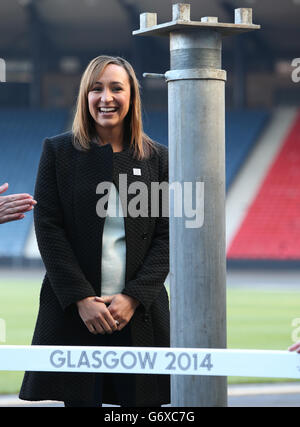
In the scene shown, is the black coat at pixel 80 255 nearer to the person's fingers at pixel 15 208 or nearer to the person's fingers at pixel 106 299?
the person's fingers at pixel 106 299

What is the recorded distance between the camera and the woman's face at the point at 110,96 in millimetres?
2922

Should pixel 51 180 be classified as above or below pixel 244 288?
below

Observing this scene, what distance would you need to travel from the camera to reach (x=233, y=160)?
26.9 metres

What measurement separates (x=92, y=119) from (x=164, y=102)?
89.3ft

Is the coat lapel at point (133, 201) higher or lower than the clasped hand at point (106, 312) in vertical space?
higher

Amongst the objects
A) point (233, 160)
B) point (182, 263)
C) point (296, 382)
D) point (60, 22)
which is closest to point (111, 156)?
point (182, 263)

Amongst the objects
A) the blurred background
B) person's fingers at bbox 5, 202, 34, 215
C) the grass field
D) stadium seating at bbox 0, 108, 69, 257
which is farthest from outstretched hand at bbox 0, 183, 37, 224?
stadium seating at bbox 0, 108, 69, 257

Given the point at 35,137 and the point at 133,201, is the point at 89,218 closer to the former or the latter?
the point at 133,201

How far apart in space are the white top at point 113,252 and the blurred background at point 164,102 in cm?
1713

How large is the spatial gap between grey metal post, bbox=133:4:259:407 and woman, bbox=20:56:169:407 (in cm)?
75

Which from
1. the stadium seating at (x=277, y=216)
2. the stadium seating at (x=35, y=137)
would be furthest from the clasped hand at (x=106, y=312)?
the stadium seating at (x=35, y=137)

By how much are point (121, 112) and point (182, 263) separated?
95cm
